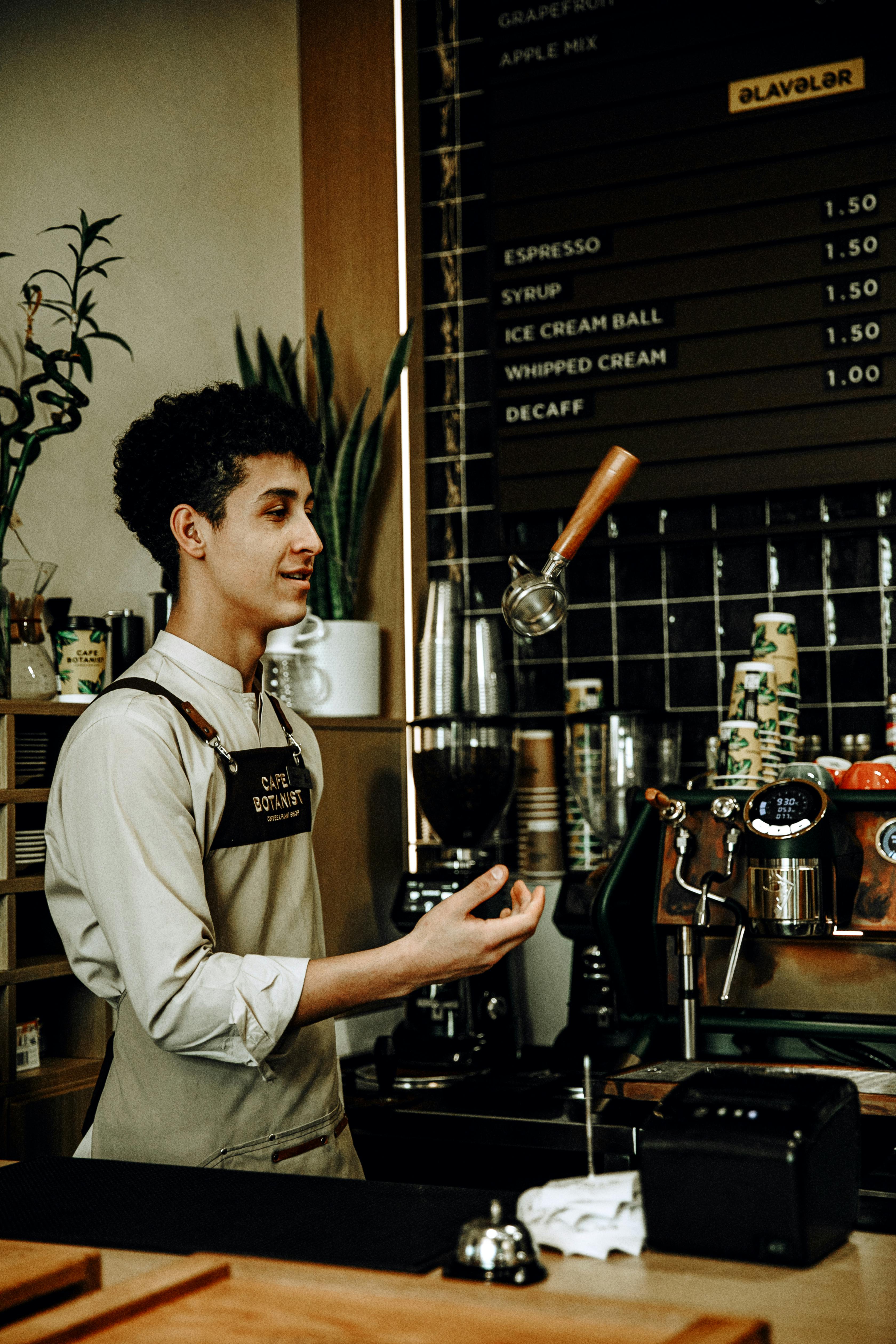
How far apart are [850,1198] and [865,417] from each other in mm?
1820

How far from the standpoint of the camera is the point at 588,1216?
1097mm

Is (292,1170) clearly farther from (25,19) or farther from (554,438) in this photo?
(25,19)

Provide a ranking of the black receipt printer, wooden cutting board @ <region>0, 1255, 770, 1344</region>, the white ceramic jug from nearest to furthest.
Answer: wooden cutting board @ <region>0, 1255, 770, 1344</region>
the black receipt printer
the white ceramic jug

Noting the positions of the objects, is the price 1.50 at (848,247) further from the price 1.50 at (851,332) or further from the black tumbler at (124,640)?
the black tumbler at (124,640)

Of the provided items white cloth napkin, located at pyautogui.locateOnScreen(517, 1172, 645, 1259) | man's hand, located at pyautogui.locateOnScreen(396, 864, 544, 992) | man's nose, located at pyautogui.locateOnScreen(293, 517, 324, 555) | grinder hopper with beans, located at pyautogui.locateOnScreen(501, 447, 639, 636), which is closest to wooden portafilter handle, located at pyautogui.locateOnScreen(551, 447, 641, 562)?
grinder hopper with beans, located at pyautogui.locateOnScreen(501, 447, 639, 636)

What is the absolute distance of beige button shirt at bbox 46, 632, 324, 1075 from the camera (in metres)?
1.44

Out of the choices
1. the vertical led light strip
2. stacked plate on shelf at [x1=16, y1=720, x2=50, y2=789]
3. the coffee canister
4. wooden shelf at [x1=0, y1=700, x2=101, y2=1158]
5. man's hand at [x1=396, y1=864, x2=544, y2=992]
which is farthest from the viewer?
the vertical led light strip

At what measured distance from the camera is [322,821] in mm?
2689

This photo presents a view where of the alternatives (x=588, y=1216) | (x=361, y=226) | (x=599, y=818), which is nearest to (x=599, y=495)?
(x=599, y=818)

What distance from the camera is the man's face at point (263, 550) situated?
175cm

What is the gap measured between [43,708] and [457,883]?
825 mm

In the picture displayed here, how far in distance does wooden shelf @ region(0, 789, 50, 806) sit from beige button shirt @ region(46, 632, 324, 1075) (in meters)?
0.38

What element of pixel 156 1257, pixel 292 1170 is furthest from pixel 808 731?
pixel 156 1257

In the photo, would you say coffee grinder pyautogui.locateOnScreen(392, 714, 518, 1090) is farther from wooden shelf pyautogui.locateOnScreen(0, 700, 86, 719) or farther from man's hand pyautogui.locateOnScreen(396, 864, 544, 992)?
man's hand pyautogui.locateOnScreen(396, 864, 544, 992)
